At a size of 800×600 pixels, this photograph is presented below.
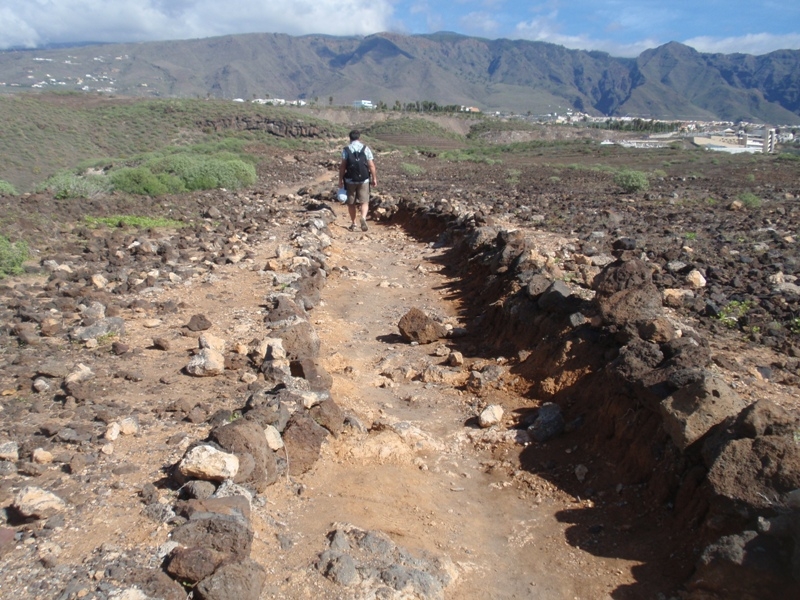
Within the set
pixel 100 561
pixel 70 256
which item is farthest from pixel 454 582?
pixel 70 256

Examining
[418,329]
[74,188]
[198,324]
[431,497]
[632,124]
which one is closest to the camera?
[431,497]

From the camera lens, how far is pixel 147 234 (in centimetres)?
1108

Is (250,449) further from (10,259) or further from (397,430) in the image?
(10,259)

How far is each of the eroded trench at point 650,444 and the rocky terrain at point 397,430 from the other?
2 cm

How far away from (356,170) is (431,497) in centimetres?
791

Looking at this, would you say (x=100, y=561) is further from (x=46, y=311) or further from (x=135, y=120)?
(x=135, y=120)

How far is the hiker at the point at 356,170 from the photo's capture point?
10.8 m

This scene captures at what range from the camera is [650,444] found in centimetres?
407

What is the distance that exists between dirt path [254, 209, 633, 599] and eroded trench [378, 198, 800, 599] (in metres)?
0.16

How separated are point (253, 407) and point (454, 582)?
1.71 m

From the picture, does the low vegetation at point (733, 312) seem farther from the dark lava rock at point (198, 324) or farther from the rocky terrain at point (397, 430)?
the dark lava rock at point (198, 324)

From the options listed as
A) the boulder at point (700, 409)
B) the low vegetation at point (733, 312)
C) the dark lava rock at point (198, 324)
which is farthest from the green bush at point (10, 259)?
the low vegetation at point (733, 312)

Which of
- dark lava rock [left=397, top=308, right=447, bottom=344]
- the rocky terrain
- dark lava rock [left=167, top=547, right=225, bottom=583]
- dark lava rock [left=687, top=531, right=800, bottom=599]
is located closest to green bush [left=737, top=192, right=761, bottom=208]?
the rocky terrain

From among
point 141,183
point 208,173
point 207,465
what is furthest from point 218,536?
point 208,173
